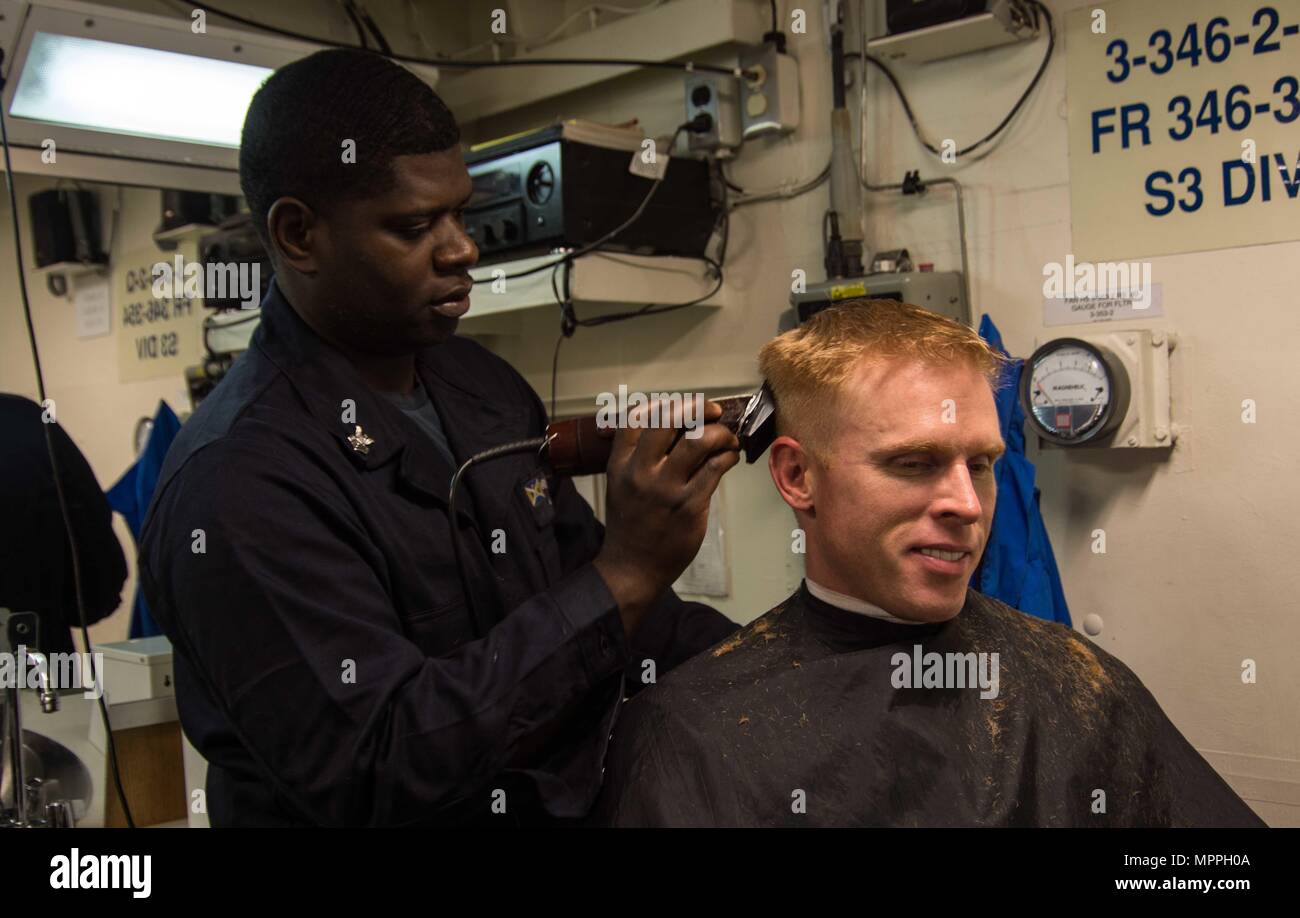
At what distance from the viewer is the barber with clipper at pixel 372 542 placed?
1286mm

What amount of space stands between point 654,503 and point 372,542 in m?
0.37

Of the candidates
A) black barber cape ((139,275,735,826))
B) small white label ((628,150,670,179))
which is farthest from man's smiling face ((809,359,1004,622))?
small white label ((628,150,670,179))

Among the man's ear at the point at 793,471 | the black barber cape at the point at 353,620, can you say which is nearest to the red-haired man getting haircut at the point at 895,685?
the man's ear at the point at 793,471

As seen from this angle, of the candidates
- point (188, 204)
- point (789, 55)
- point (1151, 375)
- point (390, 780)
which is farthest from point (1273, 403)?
point (188, 204)

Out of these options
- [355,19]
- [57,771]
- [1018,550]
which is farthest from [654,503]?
[355,19]

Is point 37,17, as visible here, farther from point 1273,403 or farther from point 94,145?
point 1273,403

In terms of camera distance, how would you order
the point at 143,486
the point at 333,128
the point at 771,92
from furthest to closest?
1. the point at 143,486
2. the point at 771,92
3. the point at 333,128

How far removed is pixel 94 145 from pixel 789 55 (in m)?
1.60

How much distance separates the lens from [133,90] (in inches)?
95.7

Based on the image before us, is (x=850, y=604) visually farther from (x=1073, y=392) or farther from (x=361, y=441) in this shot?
(x=1073, y=392)

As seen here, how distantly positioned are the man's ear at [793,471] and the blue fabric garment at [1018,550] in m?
0.79

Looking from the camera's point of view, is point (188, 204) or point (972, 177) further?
point (188, 204)

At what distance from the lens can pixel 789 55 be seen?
278cm

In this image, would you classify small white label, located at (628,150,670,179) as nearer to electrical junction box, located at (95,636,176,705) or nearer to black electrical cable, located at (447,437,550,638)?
black electrical cable, located at (447,437,550,638)
